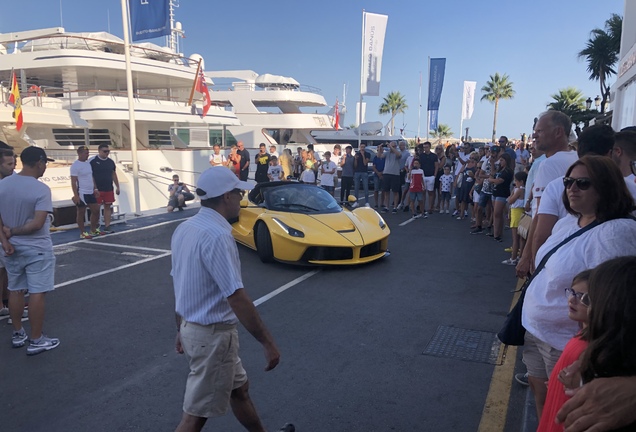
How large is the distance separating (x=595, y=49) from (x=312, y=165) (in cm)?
2822

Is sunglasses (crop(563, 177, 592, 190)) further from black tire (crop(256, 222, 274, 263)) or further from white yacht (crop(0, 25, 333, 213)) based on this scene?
white yacht (crop(0, 25, 333, 213))

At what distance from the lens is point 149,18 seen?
46.8ft

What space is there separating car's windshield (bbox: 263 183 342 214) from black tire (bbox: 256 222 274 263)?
598 mm

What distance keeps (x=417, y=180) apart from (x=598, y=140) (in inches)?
336

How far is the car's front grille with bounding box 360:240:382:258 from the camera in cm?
710

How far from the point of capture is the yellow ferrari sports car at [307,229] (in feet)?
22.4

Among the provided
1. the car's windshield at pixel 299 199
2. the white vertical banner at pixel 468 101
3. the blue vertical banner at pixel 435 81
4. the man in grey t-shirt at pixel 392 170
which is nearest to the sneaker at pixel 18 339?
the car's windshield at pixel 299 199

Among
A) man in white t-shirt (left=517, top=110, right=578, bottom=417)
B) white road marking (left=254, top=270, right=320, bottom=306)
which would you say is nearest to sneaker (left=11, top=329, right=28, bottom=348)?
white road marking (left=254, top=270, right=320, bottom=306)

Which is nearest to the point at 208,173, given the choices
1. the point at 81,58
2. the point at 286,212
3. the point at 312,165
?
the point at 286,212

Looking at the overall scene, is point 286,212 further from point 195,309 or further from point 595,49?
point 595,49

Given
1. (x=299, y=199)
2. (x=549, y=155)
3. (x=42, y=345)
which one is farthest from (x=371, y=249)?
(x=42, y=345)

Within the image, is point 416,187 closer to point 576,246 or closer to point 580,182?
point 580,182

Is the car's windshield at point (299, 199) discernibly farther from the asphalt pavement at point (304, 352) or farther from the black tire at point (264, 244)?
the asphalt pavement at point (304, 352)

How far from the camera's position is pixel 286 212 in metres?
7.52
